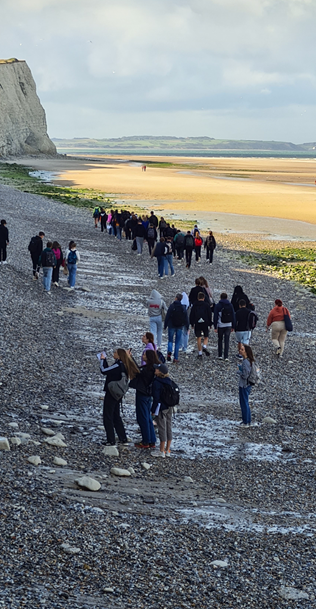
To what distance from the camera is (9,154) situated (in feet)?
460

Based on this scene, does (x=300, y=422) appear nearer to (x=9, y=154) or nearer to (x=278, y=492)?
(x=278, y=492)

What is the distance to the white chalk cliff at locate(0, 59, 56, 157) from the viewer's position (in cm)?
13688

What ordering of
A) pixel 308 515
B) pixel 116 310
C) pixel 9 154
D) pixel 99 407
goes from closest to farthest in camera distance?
pixel 308 515
pixel 99 407
pixel 116 310
pixel 9 154

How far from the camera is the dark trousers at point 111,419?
1220cm

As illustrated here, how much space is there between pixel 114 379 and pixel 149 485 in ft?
6.37

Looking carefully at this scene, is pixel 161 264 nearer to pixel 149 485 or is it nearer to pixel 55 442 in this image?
pixel 55 442

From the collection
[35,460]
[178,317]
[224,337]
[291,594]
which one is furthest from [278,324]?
[291,594]

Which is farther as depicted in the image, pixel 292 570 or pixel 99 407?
pixel 99 407

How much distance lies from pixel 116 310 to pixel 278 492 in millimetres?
13289

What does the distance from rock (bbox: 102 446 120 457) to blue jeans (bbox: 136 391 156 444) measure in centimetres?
63

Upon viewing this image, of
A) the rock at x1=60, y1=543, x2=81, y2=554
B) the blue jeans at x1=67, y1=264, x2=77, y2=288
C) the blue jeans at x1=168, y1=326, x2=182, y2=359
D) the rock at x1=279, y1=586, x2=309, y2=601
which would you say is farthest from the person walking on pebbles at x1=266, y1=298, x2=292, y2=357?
the rock at x1=60, y1=543, x2=81, y2=554

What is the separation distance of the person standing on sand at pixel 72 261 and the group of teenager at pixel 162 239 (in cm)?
454

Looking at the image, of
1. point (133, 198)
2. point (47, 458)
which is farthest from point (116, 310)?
point (133, 198)

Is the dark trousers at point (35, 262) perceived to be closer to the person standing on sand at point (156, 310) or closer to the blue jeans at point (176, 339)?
the person standing on sand at point (156, 310)
